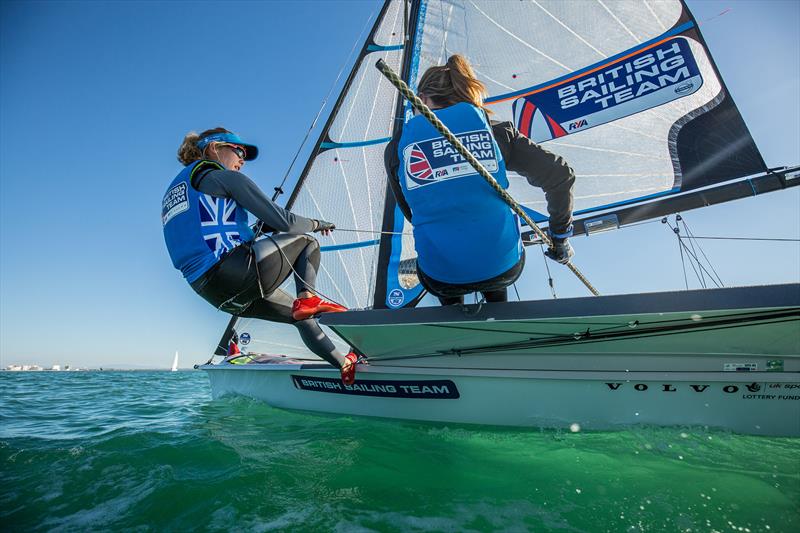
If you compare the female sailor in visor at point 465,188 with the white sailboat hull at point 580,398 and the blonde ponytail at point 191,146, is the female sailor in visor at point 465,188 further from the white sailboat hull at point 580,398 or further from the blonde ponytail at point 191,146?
the blonde ponytail at point 191,146

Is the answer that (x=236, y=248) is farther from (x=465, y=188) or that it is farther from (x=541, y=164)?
(x=541, y=164)

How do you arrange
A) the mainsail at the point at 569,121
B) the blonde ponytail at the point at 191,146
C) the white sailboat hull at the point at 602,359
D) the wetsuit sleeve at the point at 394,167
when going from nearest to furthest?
the white sailboat hull at the point at 602,359 < the wetsuit sleeve at the point at 394,167 < the blonde ponytail at the point at 191,146 < the mainsail at the point at 569,121

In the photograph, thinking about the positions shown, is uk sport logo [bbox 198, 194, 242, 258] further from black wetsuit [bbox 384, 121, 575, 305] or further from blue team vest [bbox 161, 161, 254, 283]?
black wetsuit [bbox 384, 121, 575, 305]

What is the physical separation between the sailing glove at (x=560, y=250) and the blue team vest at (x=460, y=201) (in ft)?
1.63

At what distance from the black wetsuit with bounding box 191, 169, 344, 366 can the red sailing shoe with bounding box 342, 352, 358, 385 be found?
0.38 ft

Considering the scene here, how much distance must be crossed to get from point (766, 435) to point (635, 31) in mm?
4285

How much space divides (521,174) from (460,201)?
1.72 feet

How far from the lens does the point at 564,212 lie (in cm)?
207

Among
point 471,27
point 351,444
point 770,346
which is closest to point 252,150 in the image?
point 351,444

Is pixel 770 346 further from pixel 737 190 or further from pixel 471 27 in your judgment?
pixel 471 27

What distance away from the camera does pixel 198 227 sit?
2223mm

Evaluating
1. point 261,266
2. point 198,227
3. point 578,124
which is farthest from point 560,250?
point 578,124

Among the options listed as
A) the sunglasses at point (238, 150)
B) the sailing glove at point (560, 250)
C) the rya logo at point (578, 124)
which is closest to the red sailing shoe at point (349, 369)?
the sailing glove at point (560, 250)

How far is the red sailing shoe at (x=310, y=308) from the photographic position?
90.5 inches
